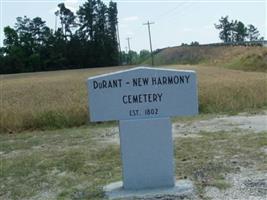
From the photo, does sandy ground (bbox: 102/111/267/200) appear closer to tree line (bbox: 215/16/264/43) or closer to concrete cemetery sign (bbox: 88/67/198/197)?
concrete cemetery sign (bbox: 88/67/198/197)

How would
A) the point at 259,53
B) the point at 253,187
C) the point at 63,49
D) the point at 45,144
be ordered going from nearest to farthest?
the point at 253,187, the point at 45,144, the point at 259,53, the point at 63,49

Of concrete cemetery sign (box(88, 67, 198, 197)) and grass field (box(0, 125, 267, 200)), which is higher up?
concrete cemetery sign (box(88, 67, 198, 197))

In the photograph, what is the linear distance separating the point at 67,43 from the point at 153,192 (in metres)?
89.3

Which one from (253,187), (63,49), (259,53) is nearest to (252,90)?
(253,187)

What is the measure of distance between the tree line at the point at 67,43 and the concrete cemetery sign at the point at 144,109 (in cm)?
8566

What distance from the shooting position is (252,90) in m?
14.1

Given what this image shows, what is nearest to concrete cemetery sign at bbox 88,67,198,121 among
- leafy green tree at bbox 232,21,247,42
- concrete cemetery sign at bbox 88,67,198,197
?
concrete cemetery sign at bbox 88,67,198,197

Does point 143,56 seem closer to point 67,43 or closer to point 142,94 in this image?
point 67,43

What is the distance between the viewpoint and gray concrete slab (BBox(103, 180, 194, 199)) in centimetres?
489

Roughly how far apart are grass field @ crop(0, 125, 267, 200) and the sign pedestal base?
0.38m

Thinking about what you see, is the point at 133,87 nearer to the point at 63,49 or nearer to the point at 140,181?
the point at 140,181

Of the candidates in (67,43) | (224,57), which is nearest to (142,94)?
(224,57)

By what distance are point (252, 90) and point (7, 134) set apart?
7.49 m

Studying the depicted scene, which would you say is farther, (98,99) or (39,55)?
(39,55)
